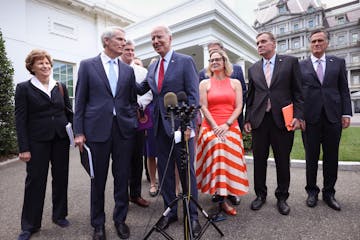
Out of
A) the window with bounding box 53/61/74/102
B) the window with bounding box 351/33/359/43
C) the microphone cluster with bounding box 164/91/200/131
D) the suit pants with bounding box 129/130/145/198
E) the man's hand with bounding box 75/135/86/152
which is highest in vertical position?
the window with bounding box 351/33/359/43

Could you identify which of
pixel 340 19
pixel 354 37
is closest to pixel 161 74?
pixel 354 37

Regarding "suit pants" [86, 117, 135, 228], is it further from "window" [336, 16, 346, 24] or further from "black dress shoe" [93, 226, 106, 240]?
"window" [336, 16, 346, 24]

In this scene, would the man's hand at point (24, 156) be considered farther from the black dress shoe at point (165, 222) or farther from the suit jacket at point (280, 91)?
the suit jacket at point (280, 91)

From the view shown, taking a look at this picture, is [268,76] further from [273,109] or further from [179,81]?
[179,81]

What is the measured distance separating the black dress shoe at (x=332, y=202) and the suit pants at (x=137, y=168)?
2575 mm

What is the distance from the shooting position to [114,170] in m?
2.59

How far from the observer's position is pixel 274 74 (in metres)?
3.03

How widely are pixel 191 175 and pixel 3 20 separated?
11.4 metres

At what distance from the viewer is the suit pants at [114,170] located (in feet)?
8.11

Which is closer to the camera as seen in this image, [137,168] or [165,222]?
[165,222]

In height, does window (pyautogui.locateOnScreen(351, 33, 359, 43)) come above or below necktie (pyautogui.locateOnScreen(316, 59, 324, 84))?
above

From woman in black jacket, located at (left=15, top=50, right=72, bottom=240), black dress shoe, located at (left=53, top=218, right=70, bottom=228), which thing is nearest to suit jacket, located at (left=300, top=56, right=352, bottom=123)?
woman in black jacket, located at (left=15, top=50, right=72, bottom=240)

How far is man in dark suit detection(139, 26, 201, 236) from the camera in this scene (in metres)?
2.58

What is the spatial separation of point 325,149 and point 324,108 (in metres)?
0.57
